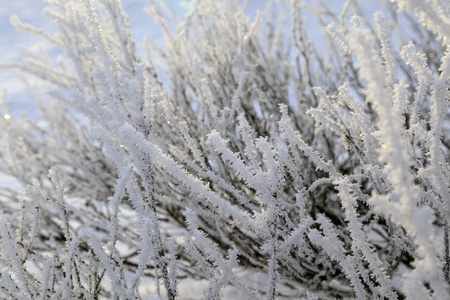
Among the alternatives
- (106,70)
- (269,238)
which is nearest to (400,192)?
(269,238)

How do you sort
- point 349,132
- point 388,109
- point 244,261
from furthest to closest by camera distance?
point 244,261 < point 349,132 < point 388,109

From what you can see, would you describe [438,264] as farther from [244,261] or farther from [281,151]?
[244,261]

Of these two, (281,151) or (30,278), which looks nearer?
(281,151)

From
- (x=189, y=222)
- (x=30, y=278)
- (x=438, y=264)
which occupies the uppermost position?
(x=438, y=264)

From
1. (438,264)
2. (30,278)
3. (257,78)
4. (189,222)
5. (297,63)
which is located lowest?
(30,278)

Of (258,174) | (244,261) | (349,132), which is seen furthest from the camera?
(244,261)

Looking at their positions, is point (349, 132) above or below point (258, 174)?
above

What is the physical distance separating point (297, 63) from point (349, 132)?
139cm

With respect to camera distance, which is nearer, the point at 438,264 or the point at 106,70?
the point at 438,264

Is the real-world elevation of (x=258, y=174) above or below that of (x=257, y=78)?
below

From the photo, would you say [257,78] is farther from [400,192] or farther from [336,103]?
[400,192]

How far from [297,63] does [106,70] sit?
1.64 m

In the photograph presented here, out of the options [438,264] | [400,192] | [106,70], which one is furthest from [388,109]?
[106,70]

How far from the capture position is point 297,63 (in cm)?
232
